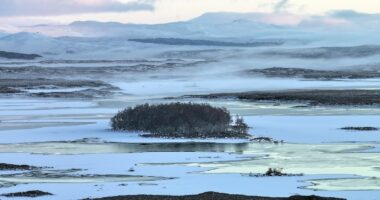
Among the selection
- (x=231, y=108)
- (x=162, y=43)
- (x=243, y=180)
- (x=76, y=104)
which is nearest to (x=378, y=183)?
(x=243, y=180)

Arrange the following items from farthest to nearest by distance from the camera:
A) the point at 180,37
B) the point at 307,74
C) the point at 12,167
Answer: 1. the point at 180,37
2. the point at 307,74
3. the point at 12,167

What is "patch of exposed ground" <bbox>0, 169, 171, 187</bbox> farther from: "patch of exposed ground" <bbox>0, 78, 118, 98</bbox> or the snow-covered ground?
"patch of exposed ground" <bbox>0, 78, 118, 98</bbox>

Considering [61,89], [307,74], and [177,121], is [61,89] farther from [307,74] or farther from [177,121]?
[307,74]

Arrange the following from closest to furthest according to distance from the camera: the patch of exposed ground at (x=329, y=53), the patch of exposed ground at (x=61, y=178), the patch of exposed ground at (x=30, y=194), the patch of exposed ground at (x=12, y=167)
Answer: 1. the patch of exposed ground at (x=30, y=194)
2. the patch of exposed ground at (x=61, y=178)
3. the patch of exposed ground at (x=12, y=167)
4. the patch of exposed ground at (x=329, y=53)

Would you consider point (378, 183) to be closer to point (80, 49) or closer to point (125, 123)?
point (125, 123)

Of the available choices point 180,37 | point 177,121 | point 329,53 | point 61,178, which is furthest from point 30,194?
point 180,37

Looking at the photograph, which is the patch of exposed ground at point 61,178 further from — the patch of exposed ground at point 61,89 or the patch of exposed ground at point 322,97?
the patch of exposed ground at point 61,89

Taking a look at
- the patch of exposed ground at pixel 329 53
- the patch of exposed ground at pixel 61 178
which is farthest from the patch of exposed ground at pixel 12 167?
the patch of exposed ground at pixel 329 53

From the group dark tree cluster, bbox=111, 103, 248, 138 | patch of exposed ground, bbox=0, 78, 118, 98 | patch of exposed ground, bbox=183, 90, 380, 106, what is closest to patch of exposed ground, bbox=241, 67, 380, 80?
patch of exposed ground, bbox=0, 78, 118, 98
